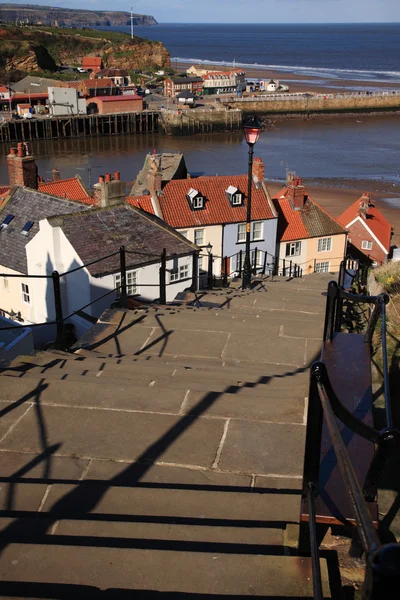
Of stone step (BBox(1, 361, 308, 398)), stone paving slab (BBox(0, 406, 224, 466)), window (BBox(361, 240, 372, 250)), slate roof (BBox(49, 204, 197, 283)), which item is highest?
stone paving slab (BBox(0, 406, 224, 466))

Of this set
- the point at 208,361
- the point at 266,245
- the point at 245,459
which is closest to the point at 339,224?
the point at 266,245

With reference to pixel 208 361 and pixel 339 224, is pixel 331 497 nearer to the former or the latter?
pixel 208 361

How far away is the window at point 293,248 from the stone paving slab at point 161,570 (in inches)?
1176

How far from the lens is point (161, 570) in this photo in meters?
2.99

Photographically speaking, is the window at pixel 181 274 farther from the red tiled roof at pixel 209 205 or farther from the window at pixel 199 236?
the window at pixel 199 236

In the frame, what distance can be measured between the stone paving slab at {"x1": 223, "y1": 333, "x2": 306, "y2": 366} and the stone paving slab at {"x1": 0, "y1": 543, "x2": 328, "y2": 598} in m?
4.38

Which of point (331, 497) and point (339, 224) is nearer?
point (331, 497)

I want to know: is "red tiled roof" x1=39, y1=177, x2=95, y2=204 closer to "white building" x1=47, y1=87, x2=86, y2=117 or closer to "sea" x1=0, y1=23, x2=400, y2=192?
"sea" x1=0, y1=23, x2=400, y2=192

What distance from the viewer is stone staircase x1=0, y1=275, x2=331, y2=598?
2.97m

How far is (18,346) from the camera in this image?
1084cm

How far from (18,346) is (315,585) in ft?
30.6

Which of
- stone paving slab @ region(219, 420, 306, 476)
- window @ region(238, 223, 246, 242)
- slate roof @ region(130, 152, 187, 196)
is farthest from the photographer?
slate roof @ region(130, 152, 187, 196)

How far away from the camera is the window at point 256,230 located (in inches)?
1220

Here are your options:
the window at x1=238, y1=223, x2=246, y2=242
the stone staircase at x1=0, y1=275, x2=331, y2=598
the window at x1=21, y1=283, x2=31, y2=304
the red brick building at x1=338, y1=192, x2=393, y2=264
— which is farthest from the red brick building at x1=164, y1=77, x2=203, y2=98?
the stone staircase at x1=0, y1=275, x2=331, y2=598
